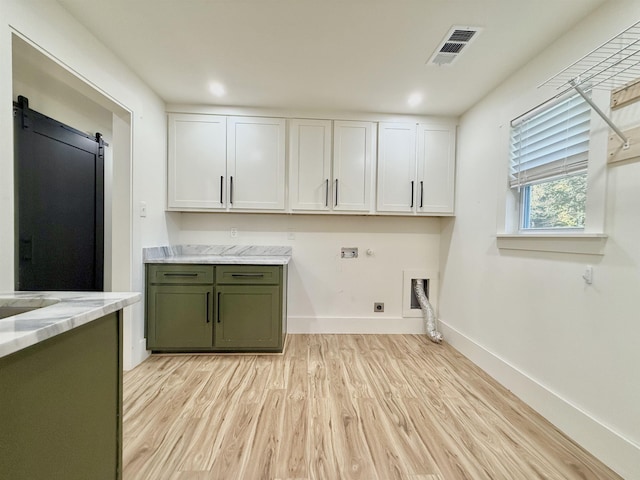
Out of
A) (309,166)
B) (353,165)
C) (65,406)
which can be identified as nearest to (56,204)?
(309,166)

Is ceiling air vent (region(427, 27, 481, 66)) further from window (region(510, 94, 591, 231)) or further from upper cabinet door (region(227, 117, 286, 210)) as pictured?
upper cabinet door (region(227, 117, 286, 210))

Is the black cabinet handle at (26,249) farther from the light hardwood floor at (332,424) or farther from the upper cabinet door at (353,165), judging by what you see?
the upper cabinet door at (353,165)

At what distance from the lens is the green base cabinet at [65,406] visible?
635 millimetres

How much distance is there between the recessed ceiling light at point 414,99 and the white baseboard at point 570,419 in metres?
2.31

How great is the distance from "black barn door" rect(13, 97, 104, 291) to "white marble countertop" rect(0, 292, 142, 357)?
5.16 ft

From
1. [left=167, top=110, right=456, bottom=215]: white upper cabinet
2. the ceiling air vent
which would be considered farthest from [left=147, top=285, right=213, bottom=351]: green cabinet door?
the ceiling air vent

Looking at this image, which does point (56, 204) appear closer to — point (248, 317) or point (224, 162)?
point (224, 162)

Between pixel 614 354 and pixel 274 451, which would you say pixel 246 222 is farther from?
pixel 614 354

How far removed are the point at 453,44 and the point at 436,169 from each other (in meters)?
1.27

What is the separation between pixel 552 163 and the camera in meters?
1.78

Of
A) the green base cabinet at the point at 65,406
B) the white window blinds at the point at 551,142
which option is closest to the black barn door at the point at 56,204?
the green base cabinet at the point at 65,406

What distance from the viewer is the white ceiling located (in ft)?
5.05

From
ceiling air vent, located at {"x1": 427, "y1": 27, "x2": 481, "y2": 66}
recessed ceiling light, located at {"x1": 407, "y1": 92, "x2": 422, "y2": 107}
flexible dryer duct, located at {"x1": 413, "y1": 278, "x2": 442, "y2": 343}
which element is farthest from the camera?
flexible dryer duct, located at {"x1": 413, "y1": 278, "x2": 442, "y2": 343}

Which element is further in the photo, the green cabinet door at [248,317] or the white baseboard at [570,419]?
the green cabinet door at [248,317]
